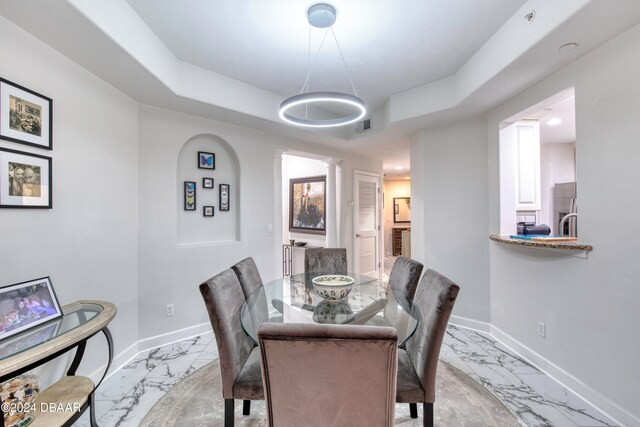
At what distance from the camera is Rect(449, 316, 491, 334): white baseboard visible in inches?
123

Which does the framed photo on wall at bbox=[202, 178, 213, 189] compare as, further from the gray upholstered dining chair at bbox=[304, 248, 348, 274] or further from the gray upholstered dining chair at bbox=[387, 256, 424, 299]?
the gray upholstered dining chair at bbox=[387, 256, 424, 299]

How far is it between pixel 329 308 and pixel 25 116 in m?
2.23

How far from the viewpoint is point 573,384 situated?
81.9 inches

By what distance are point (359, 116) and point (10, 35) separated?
2.18 m

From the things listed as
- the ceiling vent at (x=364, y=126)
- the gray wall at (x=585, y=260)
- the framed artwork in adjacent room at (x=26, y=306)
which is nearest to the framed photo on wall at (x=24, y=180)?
the framed artwork in adjacent room at (x=26, y=306)

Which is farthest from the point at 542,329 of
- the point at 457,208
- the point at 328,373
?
the point at 328,373

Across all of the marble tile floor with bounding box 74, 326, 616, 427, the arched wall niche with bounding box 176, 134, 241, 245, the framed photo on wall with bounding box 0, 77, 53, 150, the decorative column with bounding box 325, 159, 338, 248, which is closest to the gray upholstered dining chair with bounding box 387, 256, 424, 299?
the marble tile floor with bounding box 74, 326, 616, 427

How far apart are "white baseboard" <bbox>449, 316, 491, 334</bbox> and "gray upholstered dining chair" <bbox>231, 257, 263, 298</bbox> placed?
2.39 metres

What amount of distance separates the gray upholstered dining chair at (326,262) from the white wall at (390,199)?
19.6 ft

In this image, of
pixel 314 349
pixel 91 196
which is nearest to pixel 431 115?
pixel 314 349

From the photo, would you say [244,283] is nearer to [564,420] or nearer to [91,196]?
[91,196]

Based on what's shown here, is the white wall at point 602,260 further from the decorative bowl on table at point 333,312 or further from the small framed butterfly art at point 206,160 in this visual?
the small framed butterfly art at point 206,160

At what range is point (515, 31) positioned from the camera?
199 cm

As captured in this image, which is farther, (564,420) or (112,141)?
(112,141)
